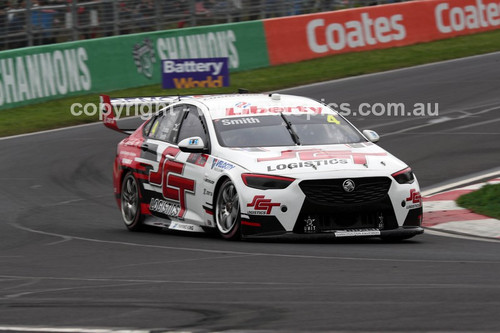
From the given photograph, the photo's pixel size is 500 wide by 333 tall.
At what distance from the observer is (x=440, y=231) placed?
35.4ft

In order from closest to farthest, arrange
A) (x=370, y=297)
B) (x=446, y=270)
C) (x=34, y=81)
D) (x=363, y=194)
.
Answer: (x=370, y=297) < (x=446, y=270) < (x=363, y=194) < (x=34, y=81)

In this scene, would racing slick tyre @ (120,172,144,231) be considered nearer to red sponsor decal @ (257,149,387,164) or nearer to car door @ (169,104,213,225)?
car door @ (169,104,213,225)

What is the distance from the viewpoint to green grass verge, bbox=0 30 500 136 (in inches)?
836

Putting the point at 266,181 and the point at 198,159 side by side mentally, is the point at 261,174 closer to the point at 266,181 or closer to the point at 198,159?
the point at 266,181

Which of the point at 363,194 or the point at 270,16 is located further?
the point at 270,16

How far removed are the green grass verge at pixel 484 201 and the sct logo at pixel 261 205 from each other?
280cm

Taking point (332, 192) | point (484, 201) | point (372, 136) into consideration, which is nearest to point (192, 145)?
point (332, 192)

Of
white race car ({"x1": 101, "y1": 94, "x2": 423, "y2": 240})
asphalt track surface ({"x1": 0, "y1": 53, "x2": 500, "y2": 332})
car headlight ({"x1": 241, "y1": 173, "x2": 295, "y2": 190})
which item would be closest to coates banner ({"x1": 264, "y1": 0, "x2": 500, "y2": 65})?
asphalt track surface ({"x1": 0, "y1": 53, "x2": 500, "y2": 332})

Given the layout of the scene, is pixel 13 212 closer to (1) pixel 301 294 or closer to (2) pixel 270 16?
(1) pixel 301 294

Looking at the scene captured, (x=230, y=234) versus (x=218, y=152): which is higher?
(x=218, y=152)

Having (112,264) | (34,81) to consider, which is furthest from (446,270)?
(34,81)

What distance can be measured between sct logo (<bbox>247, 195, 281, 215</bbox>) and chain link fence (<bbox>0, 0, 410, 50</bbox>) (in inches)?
573

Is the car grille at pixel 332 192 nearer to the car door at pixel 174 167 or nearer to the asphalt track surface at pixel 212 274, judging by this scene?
the asphalt track surface at pixel 212 274

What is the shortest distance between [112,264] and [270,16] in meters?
19.4
